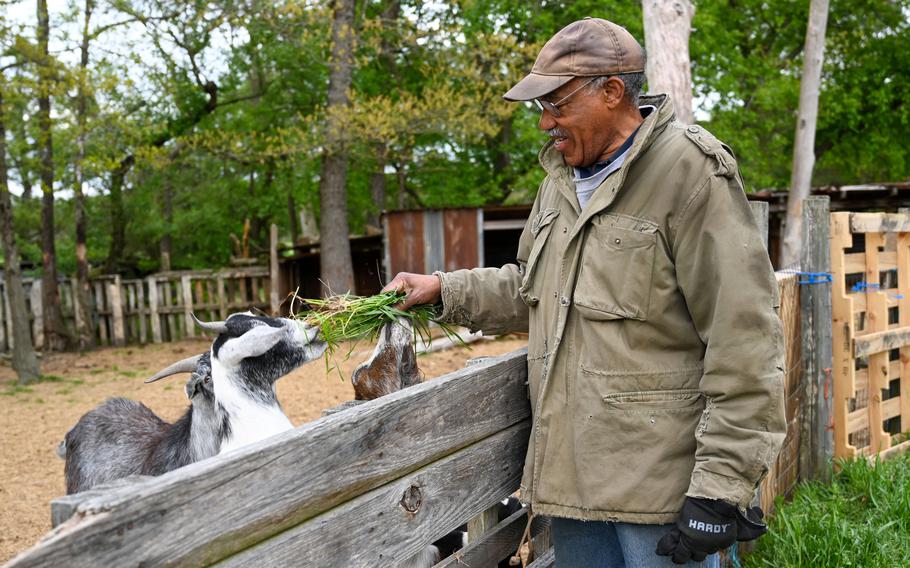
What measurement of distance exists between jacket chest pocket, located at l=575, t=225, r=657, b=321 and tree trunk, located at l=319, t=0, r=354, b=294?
12.3m

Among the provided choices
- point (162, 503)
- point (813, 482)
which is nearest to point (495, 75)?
point (813, 482)

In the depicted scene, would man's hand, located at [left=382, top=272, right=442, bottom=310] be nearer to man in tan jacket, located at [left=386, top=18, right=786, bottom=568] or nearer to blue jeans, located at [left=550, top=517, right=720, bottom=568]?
man in tan jacket, located at [left=386, top=18, right=786, bottom=568]

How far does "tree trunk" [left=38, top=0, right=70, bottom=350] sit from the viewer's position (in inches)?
519

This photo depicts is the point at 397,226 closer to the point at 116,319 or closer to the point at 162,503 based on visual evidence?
the point at 116,319

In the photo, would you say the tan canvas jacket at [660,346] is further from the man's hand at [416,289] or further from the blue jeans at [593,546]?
the man's hand at [416,289]

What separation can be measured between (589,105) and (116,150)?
13.4m

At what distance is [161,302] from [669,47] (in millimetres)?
12583

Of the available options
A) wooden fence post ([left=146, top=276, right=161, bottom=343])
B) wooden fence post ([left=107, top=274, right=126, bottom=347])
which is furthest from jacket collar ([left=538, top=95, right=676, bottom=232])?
wooden fence post ([left=107, top=274, right=126, bottom=347])

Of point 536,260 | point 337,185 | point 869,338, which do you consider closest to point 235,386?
point 536,260

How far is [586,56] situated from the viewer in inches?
83.0

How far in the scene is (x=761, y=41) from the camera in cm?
2161

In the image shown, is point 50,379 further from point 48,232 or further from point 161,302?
point 161,302

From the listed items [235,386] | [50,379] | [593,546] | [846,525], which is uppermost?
[235,386]

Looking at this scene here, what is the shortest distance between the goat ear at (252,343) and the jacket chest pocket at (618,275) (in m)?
1.28
